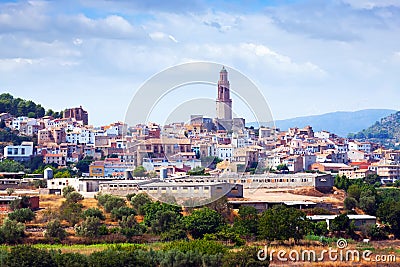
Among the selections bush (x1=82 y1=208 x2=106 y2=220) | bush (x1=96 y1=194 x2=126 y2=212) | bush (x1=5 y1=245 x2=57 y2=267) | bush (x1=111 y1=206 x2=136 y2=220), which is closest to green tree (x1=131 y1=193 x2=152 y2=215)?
bush (x1=96 y1=194 x2=126 y2=212)

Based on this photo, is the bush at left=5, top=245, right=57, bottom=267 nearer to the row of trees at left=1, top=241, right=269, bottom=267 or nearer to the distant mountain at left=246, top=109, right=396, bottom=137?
the row of trees at left=1, top=241, right=269, bottom=267

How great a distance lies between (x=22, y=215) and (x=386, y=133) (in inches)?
2783

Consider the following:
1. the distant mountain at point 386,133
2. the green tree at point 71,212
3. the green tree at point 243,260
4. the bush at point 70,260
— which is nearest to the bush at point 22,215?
the green tree at point 71,212

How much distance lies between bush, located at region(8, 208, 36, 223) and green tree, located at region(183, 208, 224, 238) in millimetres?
3232

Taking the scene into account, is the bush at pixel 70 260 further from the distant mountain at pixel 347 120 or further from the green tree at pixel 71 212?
the distant mountain at pixel 347 120

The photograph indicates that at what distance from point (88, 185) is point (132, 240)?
20.6ft

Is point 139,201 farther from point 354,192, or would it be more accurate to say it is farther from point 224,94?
point 354,192

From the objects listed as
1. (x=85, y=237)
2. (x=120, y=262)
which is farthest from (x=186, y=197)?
(x=120, y=262)

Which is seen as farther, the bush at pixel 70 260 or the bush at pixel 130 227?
the bush at pixel 130 227

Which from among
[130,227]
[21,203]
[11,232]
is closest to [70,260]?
[11,232]

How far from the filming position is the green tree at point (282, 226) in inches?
695

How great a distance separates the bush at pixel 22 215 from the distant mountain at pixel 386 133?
6186cm

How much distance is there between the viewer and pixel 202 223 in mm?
18656

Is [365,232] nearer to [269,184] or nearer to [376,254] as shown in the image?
[376,254]
